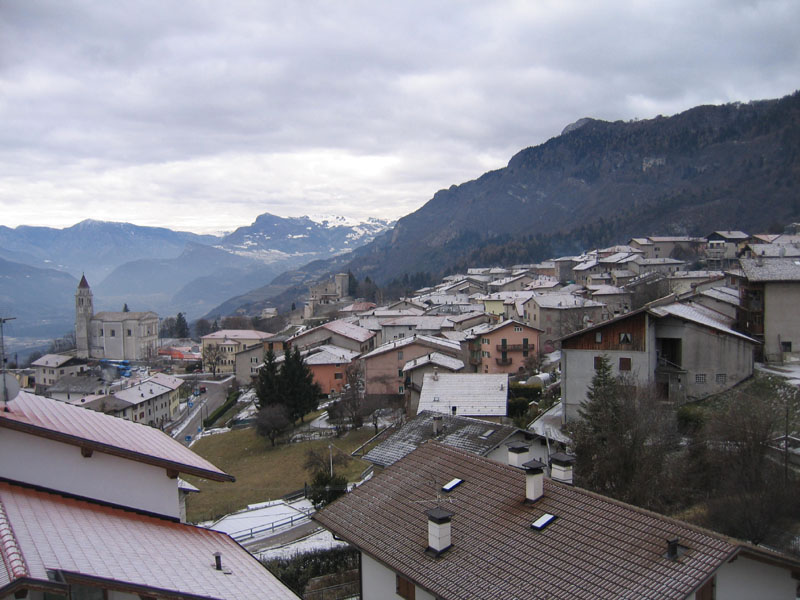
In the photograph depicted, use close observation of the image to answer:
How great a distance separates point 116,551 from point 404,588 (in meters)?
5.90

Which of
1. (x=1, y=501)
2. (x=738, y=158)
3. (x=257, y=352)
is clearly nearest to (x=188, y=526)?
(x=1, y=501)

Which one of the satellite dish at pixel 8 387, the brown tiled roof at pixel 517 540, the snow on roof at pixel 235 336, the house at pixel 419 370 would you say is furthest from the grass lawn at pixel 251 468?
the snow on roof at pixel 235 336

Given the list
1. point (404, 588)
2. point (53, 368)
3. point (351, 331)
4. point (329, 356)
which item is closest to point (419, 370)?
point (329, 356)

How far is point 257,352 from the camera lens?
71.6 m

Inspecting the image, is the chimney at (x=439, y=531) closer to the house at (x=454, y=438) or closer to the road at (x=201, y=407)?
the house at (x=454, y=438)

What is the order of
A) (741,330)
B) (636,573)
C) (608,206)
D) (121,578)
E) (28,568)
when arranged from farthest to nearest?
(608,206)
(741,330)
(636,573)
(121,578)
(28,568)

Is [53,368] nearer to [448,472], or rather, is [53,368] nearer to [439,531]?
[448,472]

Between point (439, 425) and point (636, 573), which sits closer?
point (636, 573)

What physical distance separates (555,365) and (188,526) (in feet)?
126

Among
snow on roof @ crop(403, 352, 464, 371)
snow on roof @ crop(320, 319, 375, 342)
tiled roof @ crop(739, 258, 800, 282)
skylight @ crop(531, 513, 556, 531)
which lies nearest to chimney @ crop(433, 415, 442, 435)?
skylight @ crop(531, 513, 556, 531)

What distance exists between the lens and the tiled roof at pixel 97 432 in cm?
853

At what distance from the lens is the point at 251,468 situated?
35.7 metres

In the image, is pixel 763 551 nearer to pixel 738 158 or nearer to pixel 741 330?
pixel 741 330

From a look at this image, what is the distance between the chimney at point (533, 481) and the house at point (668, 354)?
48.8 ft
